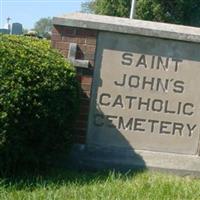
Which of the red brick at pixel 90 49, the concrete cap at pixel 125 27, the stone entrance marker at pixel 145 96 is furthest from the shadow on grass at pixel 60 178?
the concrete cap at pixel 125 27

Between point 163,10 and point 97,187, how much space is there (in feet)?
98.4

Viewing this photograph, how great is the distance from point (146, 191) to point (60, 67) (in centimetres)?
169

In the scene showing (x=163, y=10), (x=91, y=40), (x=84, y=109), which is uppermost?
(x=163, y=10)

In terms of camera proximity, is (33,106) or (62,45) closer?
(33,106)

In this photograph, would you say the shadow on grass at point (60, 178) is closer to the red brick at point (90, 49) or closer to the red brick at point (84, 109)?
the red brick at point (84, 109)

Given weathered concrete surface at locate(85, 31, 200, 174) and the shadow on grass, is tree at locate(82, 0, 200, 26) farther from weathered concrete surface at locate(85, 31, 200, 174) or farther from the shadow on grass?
the shadow on grass

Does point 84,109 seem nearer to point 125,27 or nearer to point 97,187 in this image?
point 125,27

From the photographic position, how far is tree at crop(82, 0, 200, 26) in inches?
1379

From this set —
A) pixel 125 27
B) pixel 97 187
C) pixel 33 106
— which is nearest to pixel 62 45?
pixel 125 27

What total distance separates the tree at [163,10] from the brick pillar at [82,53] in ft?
91.5

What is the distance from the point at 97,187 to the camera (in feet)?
20.2

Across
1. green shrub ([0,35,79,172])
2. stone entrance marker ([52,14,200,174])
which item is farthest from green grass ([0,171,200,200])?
stone entrance marker ([52,14,200,174])

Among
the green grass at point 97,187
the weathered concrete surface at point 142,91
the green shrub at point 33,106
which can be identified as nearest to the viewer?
the green grass at point 97,187

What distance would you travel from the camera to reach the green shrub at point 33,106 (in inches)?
241
